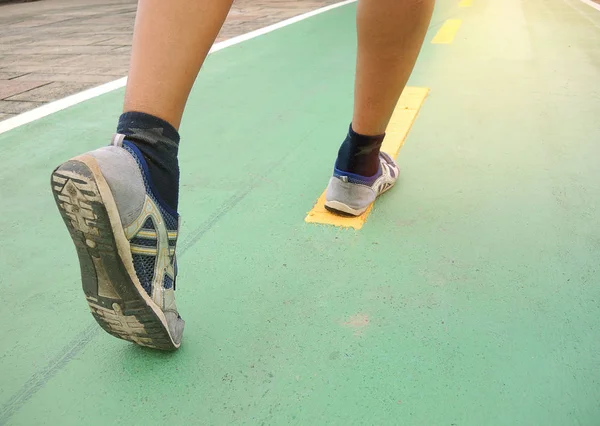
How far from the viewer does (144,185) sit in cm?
95

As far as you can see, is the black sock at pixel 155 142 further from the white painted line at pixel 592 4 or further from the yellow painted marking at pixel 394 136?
the white painted line at pixel 592 4

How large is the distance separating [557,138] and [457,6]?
18.9 feet

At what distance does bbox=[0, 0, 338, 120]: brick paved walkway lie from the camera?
3264mm

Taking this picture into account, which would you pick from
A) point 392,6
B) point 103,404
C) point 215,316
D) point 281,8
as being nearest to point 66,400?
point 103,404

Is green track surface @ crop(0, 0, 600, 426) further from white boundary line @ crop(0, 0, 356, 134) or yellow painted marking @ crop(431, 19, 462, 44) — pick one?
yellow painted marking @ crop(431, 19, 462, 44)

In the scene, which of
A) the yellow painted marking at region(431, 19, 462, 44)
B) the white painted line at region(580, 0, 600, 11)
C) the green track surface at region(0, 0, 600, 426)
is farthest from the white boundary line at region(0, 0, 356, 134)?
the white painted line at region(580, 0, 600, 11)

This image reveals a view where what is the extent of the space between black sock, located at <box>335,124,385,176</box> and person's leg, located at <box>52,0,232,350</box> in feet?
2.25

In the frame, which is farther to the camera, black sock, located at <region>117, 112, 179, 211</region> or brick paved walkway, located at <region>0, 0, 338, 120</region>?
brick paved walkway, located at <region>0, 0, 338, 120</region>

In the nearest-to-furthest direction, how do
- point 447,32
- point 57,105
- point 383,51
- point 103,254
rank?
point 103,254 → point 383,51 → point 57,105 → point 447,32

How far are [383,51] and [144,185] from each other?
2.61ft

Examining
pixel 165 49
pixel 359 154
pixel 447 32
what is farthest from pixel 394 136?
pixel 447 32

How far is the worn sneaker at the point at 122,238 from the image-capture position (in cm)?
86

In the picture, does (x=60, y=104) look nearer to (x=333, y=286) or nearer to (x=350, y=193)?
(x=350, y=193)

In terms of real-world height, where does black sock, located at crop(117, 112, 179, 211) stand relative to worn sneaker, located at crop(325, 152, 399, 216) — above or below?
above
